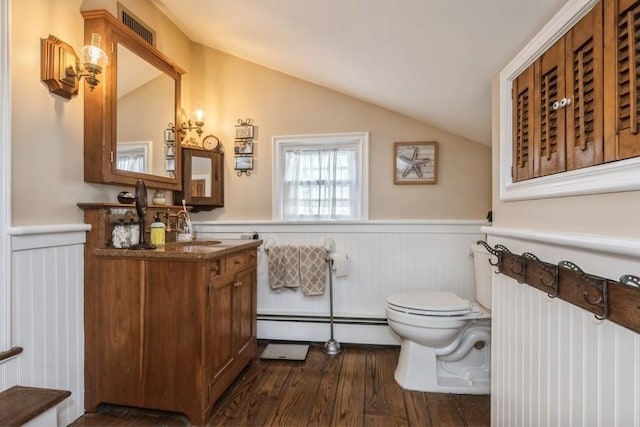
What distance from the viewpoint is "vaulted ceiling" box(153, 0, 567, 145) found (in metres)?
1.22

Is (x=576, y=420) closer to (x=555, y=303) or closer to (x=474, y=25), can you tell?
(x=555, y=303)

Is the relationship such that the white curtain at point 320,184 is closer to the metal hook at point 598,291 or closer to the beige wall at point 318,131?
the beige wall at point 318,131

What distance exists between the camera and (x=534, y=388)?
1.12m

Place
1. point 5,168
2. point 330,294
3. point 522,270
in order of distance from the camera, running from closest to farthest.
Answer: point 522,270
point 5,168
point 330,294

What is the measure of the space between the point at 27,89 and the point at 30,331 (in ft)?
3.41

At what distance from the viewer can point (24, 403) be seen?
1192mm

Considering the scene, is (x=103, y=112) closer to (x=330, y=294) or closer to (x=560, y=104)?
(x=330, y=294)

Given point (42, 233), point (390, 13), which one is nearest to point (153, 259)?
point (42, 233)

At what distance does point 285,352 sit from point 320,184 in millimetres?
1301

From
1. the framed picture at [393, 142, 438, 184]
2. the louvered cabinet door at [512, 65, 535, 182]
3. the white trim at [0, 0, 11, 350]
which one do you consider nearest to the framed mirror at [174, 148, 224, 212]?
the white trim at [0, 0, 11, 350]

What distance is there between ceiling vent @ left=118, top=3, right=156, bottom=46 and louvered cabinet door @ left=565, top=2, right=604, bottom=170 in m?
2.23

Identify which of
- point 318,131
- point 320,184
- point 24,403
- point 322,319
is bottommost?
point 322,319

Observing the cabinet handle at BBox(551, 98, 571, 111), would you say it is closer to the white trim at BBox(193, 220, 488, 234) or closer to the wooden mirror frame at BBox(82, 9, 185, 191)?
the white trim at BBox(193, 220, 488, 234)

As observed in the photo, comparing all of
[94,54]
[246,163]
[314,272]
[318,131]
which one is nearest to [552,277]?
[314,272]
